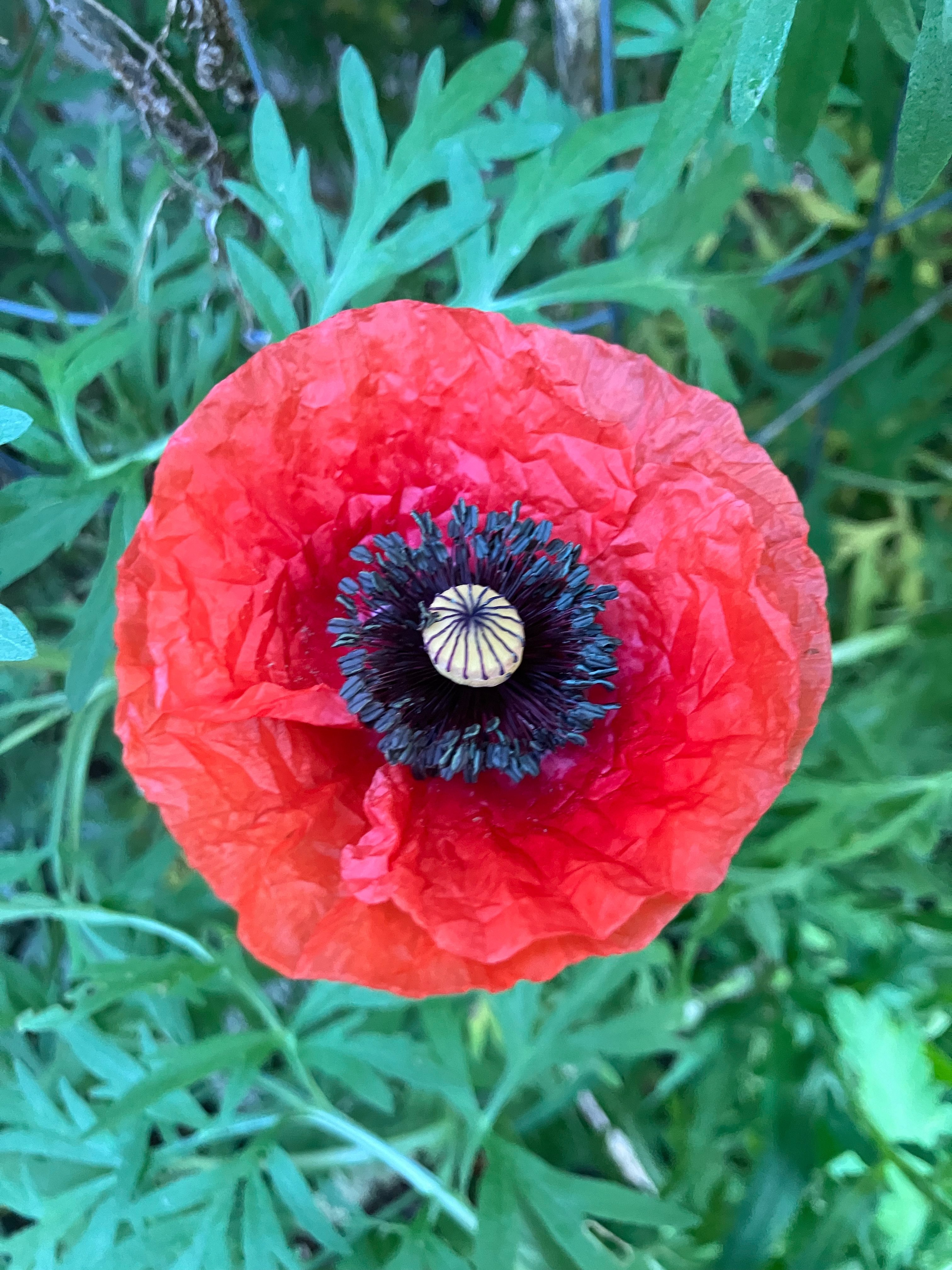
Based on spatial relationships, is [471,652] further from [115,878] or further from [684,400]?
[115,878]

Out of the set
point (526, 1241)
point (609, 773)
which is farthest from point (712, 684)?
point (526, 1241)

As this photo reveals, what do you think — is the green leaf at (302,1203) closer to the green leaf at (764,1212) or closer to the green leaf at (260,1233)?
the green leaf at (260,1233)

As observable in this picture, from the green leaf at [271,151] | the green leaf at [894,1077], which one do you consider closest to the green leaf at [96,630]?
the green leaf at [271,151]

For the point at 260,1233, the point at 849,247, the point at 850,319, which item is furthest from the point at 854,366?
the point at 260,1233

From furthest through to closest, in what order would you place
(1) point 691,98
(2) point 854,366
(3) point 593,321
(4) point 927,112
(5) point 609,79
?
1. (2) point 854,366
2. (3) point 593,321
3. (5) point 609,79
4. (1) point 691,98
5. (4) point 927,112

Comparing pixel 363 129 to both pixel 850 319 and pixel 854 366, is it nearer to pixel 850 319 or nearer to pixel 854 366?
pixel 850 319

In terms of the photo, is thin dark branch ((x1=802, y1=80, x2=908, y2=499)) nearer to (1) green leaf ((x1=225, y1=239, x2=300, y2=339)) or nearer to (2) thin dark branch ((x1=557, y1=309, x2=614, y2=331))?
(2) thin dark branch ((x1=557, y1=309, x2=614, y2=331))

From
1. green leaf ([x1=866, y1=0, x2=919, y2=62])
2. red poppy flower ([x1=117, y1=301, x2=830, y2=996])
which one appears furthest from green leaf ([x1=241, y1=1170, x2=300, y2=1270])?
green leaf ([x1=866, y1=0, x2=919, y2=62])
